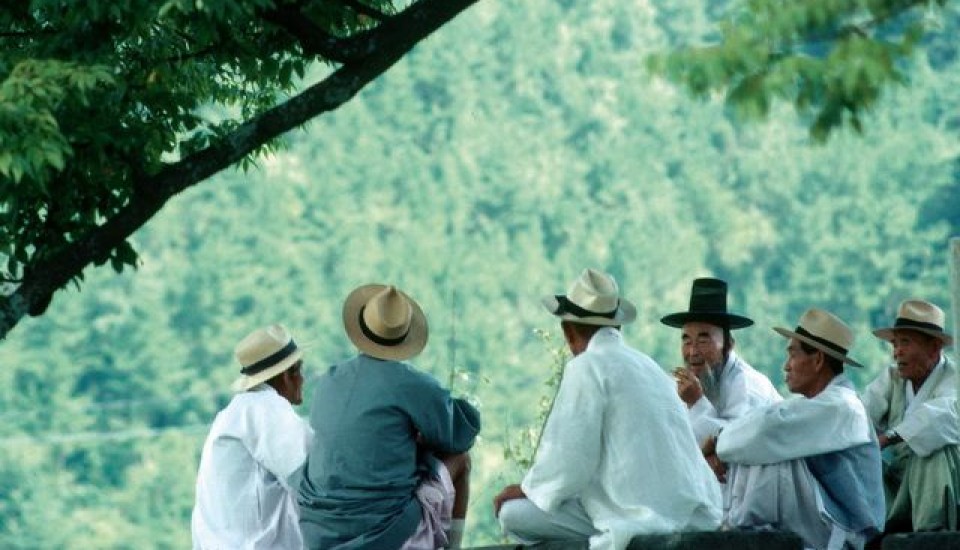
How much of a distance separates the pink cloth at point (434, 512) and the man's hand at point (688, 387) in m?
1.12

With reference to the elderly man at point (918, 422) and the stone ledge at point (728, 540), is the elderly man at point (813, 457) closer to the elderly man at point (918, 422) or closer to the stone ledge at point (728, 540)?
the elderly man at point (918, 422)

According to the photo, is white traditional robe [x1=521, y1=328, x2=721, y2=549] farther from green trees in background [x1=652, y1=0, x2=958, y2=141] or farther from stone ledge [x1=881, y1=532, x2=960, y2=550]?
green trees in background [x1=652, y1=0, x2=958, y2=141]

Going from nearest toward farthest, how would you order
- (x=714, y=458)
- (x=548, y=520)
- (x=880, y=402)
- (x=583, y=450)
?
(x=583, y=450), (x=548, y=520), (x=714, y=458), (x=880, y=402)

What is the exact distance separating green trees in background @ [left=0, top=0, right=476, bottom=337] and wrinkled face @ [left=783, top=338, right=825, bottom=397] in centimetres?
172

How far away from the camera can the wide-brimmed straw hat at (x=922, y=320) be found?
821 cm

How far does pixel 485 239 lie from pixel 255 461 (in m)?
A: 40.9

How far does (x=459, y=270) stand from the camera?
47.3 meters

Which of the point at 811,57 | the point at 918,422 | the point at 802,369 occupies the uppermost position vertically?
the point at 811,57

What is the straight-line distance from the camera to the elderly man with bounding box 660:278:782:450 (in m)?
8.14

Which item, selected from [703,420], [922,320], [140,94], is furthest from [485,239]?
[703,420]

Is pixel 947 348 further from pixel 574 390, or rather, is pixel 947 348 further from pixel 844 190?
pixel 844 190

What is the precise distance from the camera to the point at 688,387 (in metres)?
7.89

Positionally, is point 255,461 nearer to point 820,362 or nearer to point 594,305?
point 594,305

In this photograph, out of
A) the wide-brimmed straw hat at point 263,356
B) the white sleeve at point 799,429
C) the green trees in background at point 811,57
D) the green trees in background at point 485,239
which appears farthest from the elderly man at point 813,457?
the green trees in background at point 485,239
